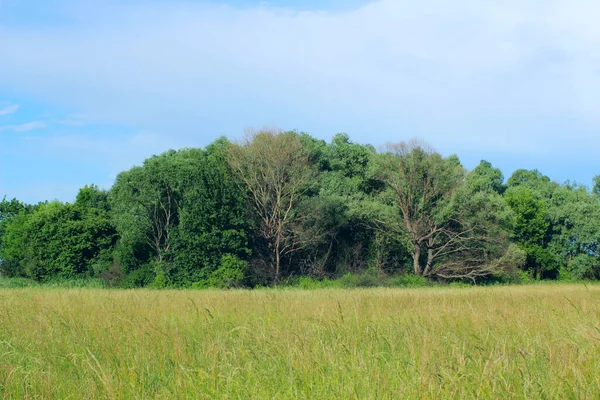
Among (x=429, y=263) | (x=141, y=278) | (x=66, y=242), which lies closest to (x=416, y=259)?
(x=429, y=263)

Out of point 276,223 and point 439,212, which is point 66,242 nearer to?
point 276,223

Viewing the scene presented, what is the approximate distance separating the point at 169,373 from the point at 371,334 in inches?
97.8

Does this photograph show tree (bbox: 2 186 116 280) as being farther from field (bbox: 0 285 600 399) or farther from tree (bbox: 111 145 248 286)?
→ field (bbox: 0 285 600 399)

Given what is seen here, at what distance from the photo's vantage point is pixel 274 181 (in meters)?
34.5

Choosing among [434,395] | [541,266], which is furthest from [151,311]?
[541,266]

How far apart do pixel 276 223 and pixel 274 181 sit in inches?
108

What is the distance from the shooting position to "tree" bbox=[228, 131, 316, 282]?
34438mm

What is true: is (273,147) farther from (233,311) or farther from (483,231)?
(233,311)

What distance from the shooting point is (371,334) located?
20.4 ft

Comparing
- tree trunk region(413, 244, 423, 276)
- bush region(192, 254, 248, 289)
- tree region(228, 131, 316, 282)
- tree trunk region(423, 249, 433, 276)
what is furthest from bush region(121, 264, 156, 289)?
tree trunk region(423, 249, 433, 276)

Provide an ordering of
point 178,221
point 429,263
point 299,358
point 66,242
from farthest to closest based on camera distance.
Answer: point 429,263 < point 66,242 < point 178,221 < point 299,358

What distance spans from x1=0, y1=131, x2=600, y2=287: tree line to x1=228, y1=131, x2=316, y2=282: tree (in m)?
0.07

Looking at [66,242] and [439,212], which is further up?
[439,212]

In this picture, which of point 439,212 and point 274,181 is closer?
point 274,181
